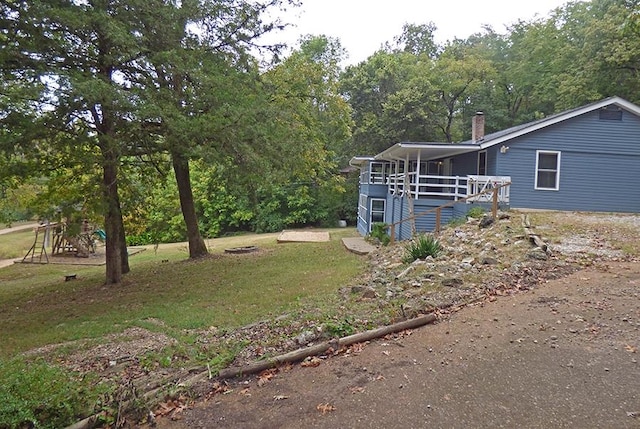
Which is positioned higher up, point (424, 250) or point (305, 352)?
point (424, 250)

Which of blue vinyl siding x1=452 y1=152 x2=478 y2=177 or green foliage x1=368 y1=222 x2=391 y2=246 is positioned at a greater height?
blue vinyl siding x1=452 y1=152 x2=478 y2=177

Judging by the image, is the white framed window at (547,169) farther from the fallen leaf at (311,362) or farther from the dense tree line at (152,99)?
the fallen leaf at (311,362)

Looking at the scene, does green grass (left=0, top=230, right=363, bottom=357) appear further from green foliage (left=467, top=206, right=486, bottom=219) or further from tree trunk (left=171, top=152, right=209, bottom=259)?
green foliage (left=467, top=206, right=486, bottom=219)

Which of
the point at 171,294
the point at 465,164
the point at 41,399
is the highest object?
the point at 465,164

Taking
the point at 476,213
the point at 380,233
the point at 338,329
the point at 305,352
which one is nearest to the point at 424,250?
the point at 476,213

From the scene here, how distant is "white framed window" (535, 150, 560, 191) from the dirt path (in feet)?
33.4

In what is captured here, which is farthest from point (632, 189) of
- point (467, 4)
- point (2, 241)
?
point (2, 241)

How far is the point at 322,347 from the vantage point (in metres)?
4.20

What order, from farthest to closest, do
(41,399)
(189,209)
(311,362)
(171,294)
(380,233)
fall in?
(380,233), (189,209), (171,294), (311,362), (41,399)

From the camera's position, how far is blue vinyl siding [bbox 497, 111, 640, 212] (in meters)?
13.8

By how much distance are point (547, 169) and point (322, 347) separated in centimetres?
1293

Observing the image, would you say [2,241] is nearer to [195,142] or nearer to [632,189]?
[195,142]

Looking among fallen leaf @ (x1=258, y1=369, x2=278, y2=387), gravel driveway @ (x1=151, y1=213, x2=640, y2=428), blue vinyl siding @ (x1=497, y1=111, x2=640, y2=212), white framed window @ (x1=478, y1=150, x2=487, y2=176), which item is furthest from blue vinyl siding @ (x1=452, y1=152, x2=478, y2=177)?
fallen leaf @ (x1=258, y1=369, x2=278, y2=387)

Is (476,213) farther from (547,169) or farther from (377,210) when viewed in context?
(377,210)
